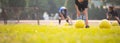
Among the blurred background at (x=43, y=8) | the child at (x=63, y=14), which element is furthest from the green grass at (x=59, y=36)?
the child at (x=63, y=14)

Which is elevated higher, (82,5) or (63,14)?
(82,5)

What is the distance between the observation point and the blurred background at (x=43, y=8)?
3.76 m

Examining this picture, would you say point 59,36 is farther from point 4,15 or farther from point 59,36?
point 4,15

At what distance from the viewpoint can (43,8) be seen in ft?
14.3

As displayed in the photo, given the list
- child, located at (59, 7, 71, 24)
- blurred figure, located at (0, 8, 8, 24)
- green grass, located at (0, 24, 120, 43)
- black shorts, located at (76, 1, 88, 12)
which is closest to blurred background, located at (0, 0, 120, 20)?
blurred figure, located at (0, 8, 8, 24)

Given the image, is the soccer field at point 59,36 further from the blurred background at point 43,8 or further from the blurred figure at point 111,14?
the blurred figure at point 111,14

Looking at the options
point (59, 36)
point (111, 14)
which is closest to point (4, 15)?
point (111, 14)

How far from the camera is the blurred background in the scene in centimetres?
376

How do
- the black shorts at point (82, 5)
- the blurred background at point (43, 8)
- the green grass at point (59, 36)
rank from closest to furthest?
1. the green grass at point (59, 36)
2. the black shorts at point (82, 5)
3. the blurred background at point (43, 8)

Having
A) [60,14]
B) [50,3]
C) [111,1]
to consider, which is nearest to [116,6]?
[111,1]

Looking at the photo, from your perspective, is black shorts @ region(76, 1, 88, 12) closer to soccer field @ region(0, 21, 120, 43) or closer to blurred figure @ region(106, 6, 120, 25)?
blurred figure @ region(106, 6, 120, 25)

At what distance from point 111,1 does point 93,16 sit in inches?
10.2

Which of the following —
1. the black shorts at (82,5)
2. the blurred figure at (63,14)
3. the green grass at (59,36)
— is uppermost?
the black shorts at (82,5)

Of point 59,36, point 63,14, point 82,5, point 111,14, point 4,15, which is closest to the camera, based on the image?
point 59,36
